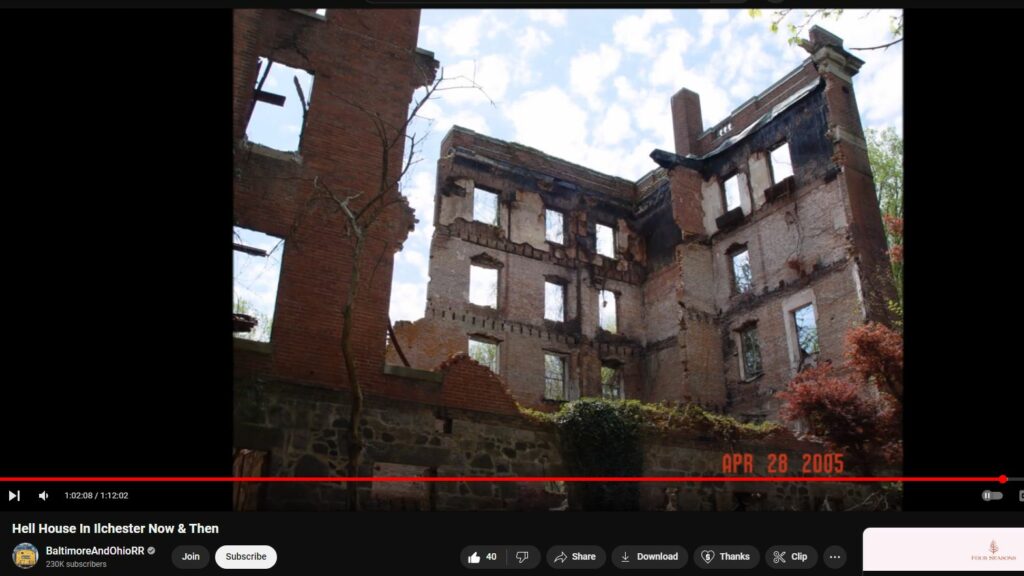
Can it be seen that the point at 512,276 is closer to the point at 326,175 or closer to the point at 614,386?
the point at 614,386

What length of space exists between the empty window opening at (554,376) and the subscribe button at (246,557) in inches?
789

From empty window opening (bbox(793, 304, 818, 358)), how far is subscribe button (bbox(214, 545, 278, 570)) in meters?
19.0

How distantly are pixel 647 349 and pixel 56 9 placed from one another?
75.4 ft

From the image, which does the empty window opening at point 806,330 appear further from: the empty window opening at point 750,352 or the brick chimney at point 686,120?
the brick chimney at point 686,120

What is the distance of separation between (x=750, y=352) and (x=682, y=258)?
4.03 meters

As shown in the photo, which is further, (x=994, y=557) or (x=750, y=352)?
(x=750, y=352)

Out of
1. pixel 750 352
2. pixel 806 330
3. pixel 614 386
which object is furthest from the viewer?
pixel 614 386

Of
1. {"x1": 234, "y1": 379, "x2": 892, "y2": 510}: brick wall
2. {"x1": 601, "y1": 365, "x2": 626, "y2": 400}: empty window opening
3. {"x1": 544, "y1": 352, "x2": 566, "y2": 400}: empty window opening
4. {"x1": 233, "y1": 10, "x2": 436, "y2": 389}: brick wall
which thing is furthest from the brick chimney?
{"x1": 234, "y1": 379, "x2": 892, "y2": 510}: brick wall

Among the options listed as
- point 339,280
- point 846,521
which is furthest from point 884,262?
point 846,521

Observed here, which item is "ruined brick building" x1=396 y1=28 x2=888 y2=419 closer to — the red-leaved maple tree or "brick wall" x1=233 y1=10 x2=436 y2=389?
the red-leaved maple tree

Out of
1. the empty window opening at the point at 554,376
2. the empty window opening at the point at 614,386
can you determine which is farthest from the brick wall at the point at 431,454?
the empty window opening at the point at 614,386

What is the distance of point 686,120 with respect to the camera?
90.6ft

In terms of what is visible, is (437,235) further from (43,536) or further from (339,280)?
(43,536)

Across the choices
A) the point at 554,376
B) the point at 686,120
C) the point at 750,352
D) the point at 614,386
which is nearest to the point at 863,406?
the point at 750,352
